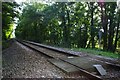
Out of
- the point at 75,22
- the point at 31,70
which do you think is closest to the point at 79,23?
the point at 75,22

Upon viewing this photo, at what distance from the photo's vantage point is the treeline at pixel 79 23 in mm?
22500

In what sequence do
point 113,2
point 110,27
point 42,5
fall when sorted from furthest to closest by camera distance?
point 42,5, point 110,27, point 113,2

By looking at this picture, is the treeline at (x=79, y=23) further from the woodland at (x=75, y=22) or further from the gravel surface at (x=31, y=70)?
the gravel surface at (x=31, y=70)

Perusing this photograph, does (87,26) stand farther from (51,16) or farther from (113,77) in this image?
(113,77)

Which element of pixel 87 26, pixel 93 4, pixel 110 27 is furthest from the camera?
pixel 87 26

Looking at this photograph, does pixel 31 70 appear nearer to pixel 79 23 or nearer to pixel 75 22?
pixel 79 23

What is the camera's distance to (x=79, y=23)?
31.4 meters

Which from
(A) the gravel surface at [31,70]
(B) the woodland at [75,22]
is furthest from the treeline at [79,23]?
(A) the gravel surface at [31,70]

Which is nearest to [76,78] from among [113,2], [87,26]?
[113,2]

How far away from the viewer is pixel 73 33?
105 ft

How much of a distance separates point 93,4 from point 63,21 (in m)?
6.61

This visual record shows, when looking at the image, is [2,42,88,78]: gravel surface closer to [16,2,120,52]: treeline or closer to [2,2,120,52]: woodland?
[2,2,120,52]: woodland

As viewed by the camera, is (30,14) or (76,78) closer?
(76,78)

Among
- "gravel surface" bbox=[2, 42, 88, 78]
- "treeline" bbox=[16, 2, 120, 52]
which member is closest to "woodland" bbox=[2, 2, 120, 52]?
"treeline" bbox=[16, 2, 120, 52]
